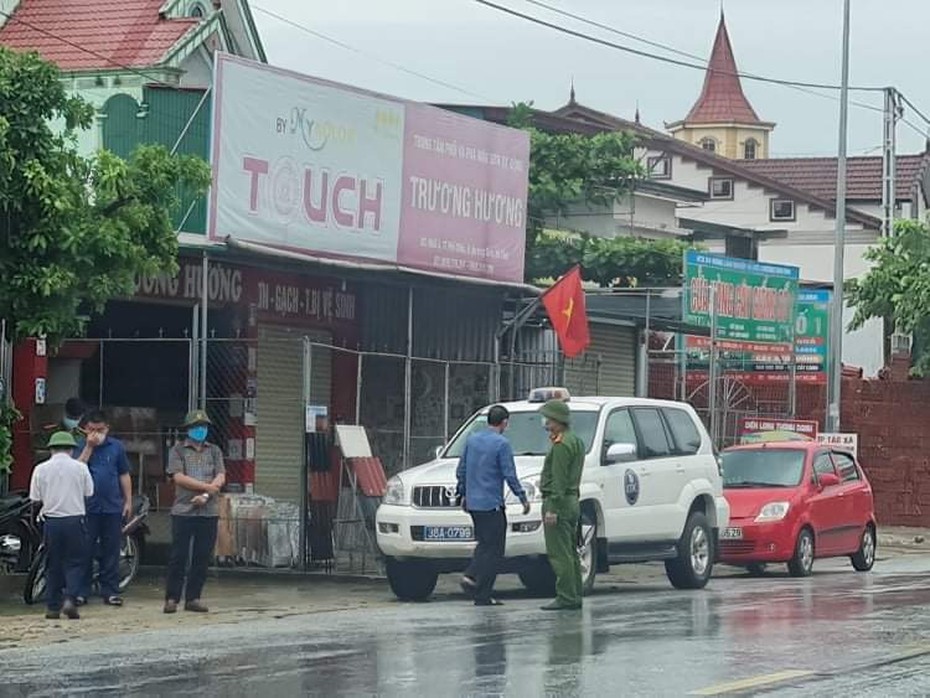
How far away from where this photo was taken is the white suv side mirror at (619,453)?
17688 mm

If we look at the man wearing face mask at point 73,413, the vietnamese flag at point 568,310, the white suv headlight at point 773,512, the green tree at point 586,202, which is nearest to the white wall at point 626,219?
the green tree at point 586,202

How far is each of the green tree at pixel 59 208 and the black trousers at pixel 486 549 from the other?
362 cm

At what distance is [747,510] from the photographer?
22.0 m

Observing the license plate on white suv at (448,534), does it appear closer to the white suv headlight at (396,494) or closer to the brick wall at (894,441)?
the white suv headlight at (396,494)

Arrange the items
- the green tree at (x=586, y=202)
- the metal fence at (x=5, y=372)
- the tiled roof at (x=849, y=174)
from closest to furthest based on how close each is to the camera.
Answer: the metal fence at (x=5, y=372) → the green tree at (x=586, y=202) → the tiled roof at (x=849, y=174)

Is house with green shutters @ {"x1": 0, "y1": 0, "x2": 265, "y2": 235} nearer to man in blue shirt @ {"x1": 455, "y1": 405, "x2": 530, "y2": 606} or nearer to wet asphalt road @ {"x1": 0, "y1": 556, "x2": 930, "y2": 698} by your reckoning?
man in blue shirt @ {"x1": 455, "y1": 405, "x2": 530, "y2": 606}

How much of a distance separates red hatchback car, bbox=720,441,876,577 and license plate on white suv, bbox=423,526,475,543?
17.1ft

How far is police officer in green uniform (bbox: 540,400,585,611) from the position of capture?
15.9 m

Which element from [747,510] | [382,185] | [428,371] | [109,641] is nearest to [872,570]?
[747,510]

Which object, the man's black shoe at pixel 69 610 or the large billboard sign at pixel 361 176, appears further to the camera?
the large billboard sign at pixel 361 176

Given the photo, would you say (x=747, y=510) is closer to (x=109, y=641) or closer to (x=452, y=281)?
(x=452, y=281)

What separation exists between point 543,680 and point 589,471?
22.3ft

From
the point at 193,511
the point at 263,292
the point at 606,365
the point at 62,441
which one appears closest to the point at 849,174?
the point at 606,365

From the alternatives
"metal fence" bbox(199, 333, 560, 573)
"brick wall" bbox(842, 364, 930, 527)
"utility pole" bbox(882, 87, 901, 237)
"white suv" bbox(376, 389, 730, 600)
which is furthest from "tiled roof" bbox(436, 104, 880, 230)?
"white suv" bbox(376, 389, 730, 600)
